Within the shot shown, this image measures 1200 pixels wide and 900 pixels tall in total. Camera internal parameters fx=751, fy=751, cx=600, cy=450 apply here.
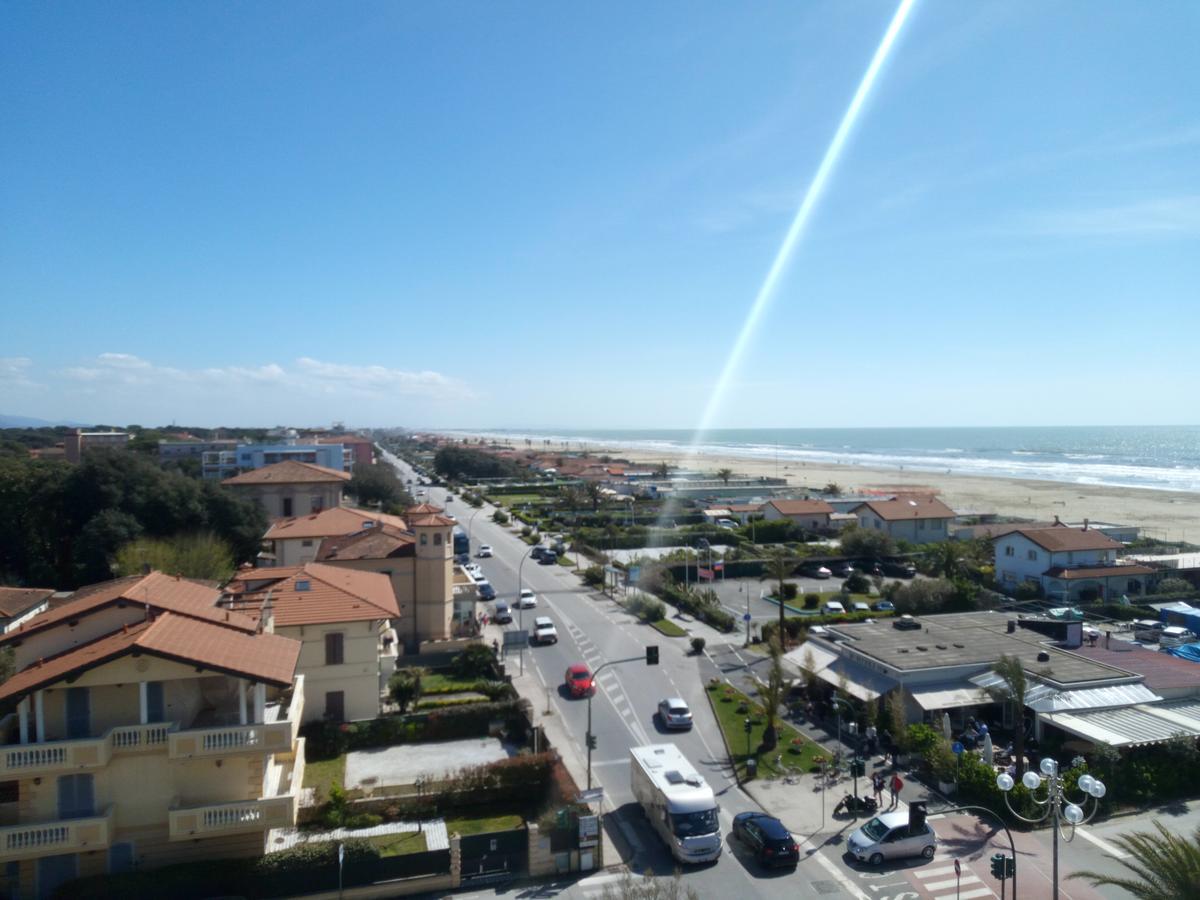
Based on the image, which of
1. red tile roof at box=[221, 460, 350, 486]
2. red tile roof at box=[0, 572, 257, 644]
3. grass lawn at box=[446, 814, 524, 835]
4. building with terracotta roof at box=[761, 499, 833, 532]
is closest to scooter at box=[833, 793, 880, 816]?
grass lawn at box=[446, 814, 524, 835]

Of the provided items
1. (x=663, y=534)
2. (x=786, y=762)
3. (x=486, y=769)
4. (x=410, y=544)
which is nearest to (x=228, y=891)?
(x=486, y=769)

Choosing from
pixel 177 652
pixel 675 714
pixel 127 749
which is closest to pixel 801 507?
pixel 675 714

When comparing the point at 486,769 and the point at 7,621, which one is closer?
the point at 486,769

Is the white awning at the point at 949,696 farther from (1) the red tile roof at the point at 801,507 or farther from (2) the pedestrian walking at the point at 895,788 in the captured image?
(1) the red tile roof at the point at 801,507

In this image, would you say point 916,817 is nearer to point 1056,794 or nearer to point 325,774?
point 1056,794

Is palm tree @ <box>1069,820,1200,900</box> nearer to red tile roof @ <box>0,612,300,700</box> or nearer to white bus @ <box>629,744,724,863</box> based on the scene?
white bus @ <box>629,744,724,863</box>

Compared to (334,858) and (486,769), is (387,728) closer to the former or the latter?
(486,769)
